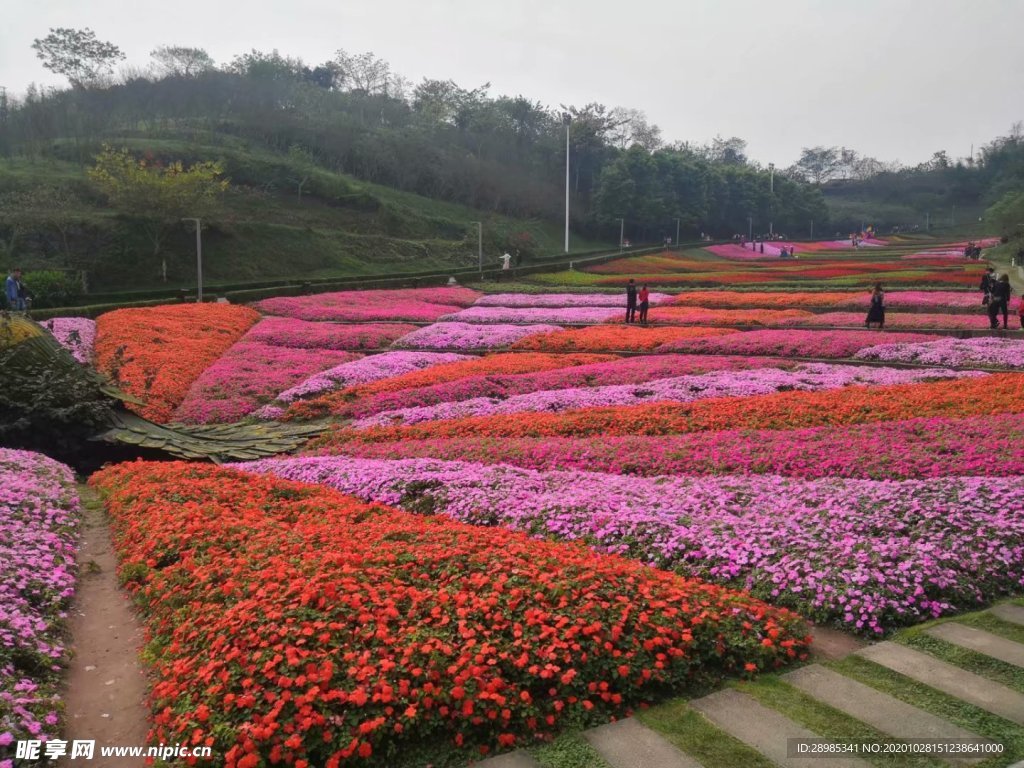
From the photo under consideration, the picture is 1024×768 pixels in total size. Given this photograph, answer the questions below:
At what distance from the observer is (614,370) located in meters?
17.8

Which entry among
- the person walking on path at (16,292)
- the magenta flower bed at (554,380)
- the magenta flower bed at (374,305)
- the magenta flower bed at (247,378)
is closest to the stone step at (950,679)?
the magenta flower bed at (554,380)

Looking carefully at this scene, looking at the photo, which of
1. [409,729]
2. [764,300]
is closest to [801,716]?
[409,729]

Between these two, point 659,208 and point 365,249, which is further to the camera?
point 659,208

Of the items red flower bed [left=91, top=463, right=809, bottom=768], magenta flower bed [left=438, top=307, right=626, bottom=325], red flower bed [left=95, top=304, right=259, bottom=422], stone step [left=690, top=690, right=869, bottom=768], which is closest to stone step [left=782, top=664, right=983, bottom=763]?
red flower bed [left=91, top=463, right=809, bottom=768]

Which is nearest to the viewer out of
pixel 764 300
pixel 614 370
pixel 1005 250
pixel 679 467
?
pixel 679 467

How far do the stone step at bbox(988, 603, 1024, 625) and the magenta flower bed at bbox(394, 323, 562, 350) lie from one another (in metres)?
17.7

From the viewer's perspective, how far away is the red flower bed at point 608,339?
2172 centimetres

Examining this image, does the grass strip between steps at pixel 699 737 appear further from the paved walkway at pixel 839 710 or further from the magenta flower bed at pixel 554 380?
the magenta flower bed at pixel 554 380

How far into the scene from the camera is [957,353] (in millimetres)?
17797

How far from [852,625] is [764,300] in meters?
26.6

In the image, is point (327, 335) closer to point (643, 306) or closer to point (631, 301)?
point (631, 301)

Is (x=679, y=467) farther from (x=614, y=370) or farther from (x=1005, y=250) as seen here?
(x=1005, y=250)

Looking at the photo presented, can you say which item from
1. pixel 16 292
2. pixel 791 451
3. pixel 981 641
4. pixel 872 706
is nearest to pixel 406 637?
pixel 872 706

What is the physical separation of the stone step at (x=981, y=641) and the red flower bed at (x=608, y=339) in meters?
15.8
